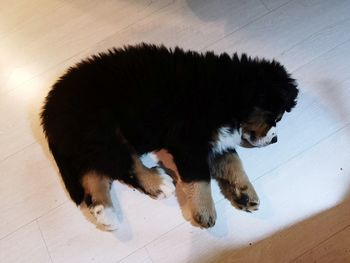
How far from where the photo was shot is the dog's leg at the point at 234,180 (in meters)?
1.47

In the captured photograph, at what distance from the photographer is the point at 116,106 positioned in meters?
1.38

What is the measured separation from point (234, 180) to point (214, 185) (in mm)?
95

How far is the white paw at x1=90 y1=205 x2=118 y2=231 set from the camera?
57.1 inches

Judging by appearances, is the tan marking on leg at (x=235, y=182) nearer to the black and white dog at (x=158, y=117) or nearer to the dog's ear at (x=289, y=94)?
the black and white dog at (x=158, y=117)

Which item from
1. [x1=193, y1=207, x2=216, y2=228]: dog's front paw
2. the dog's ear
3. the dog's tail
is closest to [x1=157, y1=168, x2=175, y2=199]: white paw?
[x1=193, y1=207, x2=216, y2=228]: dog's front paw

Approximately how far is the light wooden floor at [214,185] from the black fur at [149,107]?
19cm

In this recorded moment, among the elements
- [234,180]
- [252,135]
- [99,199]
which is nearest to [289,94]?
[252,135]

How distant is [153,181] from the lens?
1466 millimetres

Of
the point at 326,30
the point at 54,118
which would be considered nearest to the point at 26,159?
the point at 54,118

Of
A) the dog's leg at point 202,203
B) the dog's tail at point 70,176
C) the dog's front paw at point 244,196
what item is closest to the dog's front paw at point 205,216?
the dog's leg at point 202,203

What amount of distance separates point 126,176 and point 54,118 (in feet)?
1.05

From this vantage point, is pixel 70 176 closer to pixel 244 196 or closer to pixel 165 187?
pixel 165 187

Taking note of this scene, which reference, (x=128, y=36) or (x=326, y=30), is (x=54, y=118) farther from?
(x=326, y=30)

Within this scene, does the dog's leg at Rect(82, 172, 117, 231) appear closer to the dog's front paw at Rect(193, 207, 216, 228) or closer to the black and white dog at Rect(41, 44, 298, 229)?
the black and white dog at Rect(41, 44, 298, 229)
